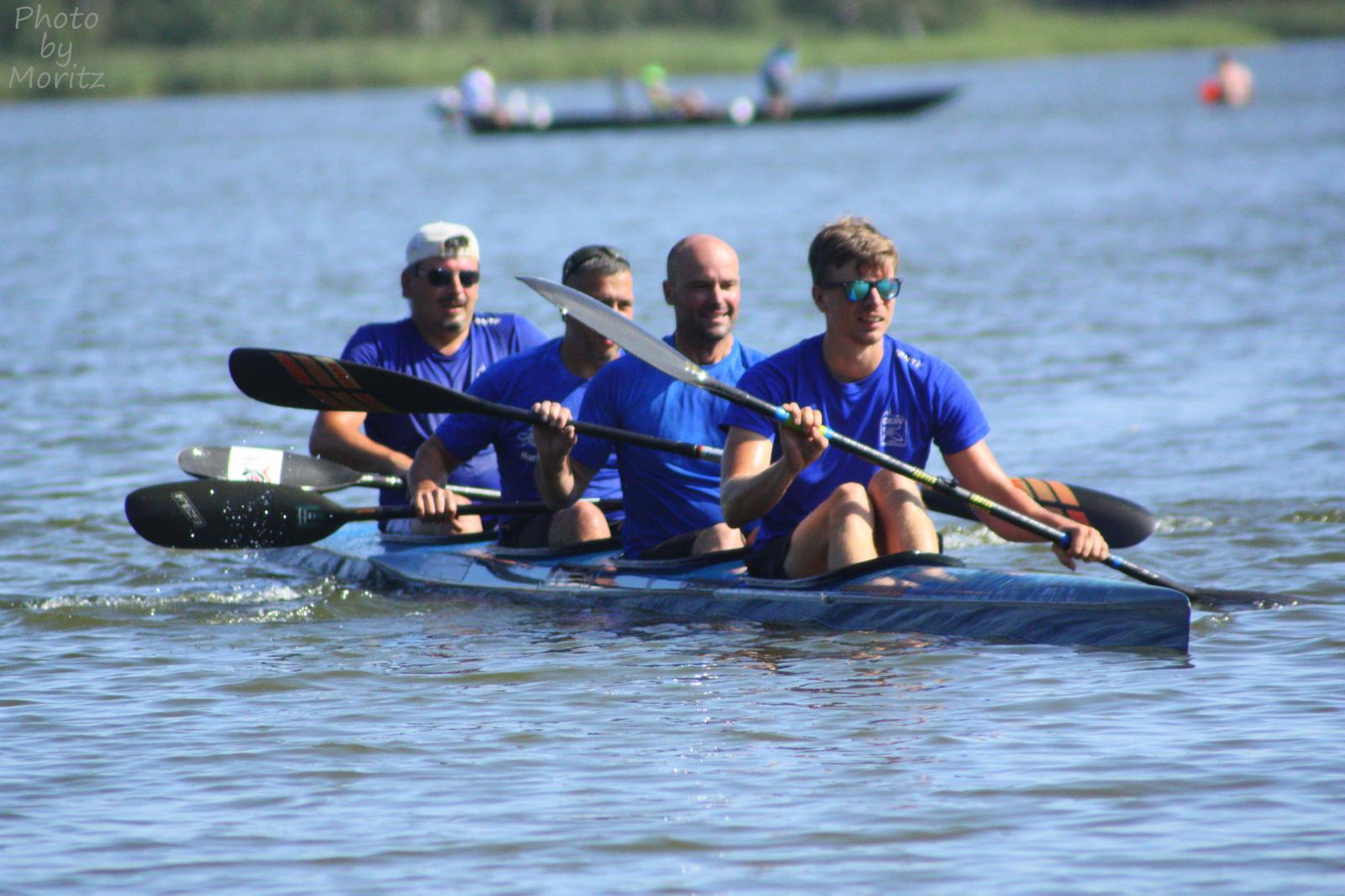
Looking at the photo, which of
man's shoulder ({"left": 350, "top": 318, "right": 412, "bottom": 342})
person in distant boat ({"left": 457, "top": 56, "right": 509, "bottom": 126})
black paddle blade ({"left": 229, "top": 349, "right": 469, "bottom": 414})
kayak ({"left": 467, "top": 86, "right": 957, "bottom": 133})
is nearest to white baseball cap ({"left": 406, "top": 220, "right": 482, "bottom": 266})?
man's shoulder ({"left": 350, "top": 318, "right": 412, "bottom": 342})

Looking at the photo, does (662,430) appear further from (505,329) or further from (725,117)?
(725,117)

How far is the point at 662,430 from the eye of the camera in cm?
676

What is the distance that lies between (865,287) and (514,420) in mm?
1935

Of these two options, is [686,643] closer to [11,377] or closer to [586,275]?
[586,275]

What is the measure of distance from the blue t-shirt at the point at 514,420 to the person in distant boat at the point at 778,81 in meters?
34.5

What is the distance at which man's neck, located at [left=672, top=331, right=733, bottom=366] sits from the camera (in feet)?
21.4

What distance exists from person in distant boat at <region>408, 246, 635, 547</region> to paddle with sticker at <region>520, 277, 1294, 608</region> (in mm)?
291

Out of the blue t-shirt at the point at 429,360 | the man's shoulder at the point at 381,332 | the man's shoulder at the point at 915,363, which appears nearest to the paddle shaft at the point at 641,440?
the man's shoulder at the point at 915,363

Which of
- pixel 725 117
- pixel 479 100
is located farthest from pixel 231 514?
pixel 479 100

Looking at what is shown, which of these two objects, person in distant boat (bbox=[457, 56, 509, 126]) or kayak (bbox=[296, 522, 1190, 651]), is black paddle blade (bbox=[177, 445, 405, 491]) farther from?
person in distant boat (bbox=[457, 56, 509, 126])

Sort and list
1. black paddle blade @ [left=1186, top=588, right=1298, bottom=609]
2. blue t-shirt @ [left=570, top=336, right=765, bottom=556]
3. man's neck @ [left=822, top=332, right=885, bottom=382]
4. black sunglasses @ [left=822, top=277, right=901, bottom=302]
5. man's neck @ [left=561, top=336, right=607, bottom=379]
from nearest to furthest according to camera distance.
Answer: black sunglasses @ [left=822, top=277, right=901, bottom=302] < man's neck @ [left=822, top=332, right=885, bottom=382] < black paddle blade @ [left=1186, top=588, right=1298, bottom=609] < blue t-shirt @ [left=570, top=336, right=765, bottom=556] < man's neck @ [left=561, top=336, right=607, bottom=379]

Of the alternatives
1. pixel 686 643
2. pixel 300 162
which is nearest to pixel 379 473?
pixel 686 643

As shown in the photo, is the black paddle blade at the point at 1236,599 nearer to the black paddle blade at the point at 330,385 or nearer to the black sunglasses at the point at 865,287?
the black sunglasses at the point at 865,287

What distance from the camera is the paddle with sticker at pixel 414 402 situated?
670cm
